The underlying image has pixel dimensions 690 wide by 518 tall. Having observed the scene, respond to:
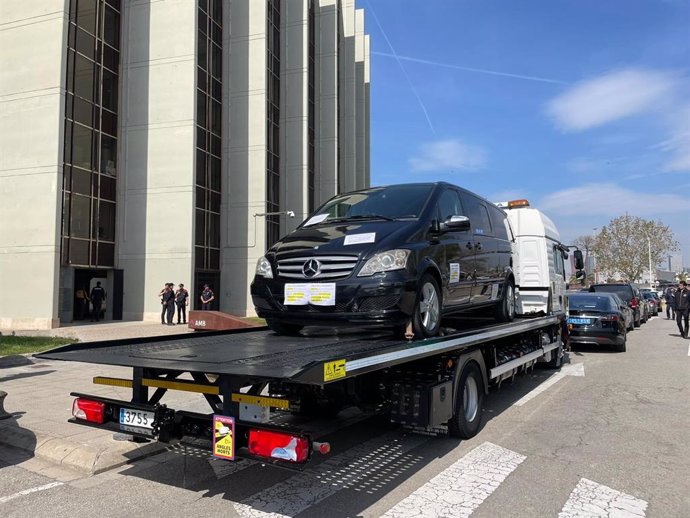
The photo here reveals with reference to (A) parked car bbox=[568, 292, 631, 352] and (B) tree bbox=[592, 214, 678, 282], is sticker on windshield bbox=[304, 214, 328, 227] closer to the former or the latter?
(A) parked car bbox=[568, 292, 631, 352]

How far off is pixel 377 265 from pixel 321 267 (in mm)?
521

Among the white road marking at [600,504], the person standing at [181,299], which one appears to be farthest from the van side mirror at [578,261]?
the person standing at [181,299]

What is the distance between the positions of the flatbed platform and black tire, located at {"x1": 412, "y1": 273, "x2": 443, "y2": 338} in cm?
19

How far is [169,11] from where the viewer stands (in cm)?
2527

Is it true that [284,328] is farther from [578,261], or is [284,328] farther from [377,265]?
[578,261]

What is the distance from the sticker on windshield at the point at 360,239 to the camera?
4.95 metres

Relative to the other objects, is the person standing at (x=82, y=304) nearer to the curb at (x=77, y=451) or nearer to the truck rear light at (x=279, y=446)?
the curb at (x=77, y=451)

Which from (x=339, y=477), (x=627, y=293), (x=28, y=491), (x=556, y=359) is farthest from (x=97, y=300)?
(x=627, y=293)

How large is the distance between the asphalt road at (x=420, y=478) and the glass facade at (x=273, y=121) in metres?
27.2

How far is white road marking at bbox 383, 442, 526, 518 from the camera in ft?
12.5

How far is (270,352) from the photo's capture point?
4168mm

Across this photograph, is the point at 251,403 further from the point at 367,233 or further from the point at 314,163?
the point at 314,163

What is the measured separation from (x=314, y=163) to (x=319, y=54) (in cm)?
817

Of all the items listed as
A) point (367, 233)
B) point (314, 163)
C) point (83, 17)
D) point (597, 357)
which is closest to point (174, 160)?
point (83, 17)
